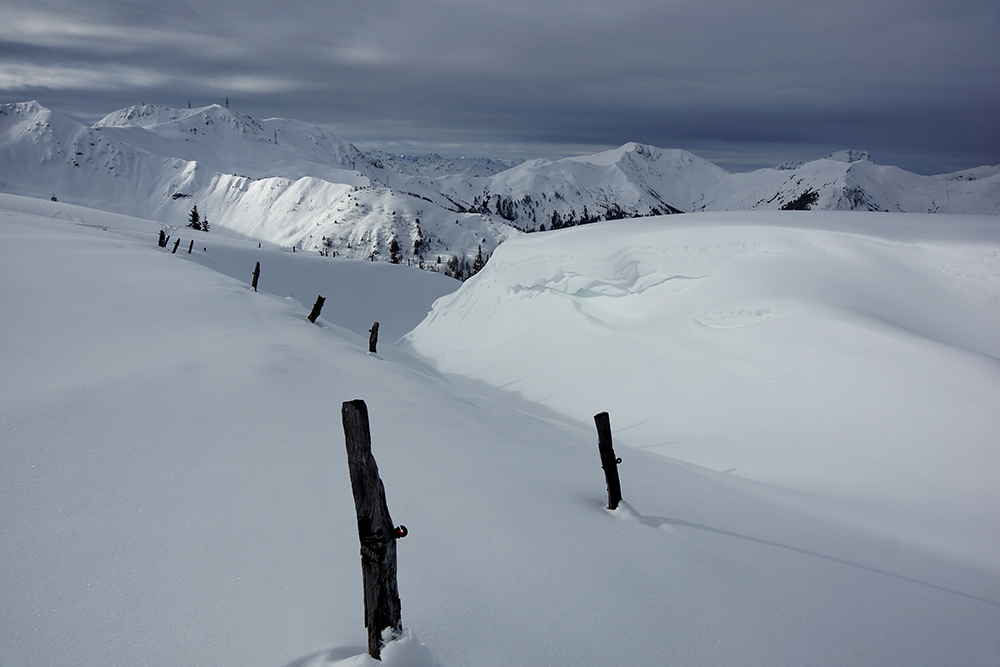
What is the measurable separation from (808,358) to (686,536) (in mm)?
9734

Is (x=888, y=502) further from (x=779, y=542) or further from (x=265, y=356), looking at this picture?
(x=265, y=356)

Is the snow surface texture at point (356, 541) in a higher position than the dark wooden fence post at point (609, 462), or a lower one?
lower

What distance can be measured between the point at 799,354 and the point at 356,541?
42.2 ft

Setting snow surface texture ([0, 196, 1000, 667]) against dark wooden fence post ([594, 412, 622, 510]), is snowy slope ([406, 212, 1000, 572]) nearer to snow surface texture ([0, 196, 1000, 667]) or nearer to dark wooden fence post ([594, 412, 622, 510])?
snow surface texture ([0, 196, 1000, 667])

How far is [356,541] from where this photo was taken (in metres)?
4.27

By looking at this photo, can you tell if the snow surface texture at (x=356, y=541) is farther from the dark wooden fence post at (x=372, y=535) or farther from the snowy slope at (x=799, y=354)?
the snowy slope at (x=799, y=354)

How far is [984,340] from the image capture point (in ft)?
Result: 42.1

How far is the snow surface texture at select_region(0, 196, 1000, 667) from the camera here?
3387 millimetres

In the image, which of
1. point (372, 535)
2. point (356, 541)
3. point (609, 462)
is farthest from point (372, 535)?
point (609, 462)

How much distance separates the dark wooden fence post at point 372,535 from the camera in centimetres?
310

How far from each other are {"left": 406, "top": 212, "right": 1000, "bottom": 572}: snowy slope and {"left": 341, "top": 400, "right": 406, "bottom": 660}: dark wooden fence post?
297 inches

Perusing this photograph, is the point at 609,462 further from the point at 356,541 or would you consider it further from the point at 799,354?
the point at 799,354

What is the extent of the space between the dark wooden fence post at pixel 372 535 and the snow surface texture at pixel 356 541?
0.68ft

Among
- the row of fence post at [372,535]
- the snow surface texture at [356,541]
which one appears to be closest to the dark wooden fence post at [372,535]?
the row of fence post at [372,535]
